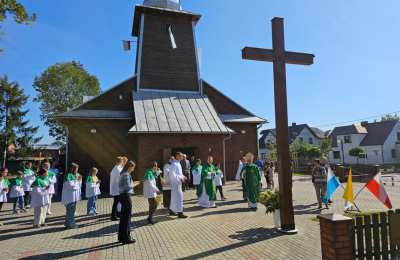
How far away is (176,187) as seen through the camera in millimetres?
9969

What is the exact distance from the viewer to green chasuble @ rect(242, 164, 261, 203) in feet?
34.5

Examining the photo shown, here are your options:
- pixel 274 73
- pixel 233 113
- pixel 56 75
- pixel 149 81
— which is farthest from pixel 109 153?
pixel 56 75

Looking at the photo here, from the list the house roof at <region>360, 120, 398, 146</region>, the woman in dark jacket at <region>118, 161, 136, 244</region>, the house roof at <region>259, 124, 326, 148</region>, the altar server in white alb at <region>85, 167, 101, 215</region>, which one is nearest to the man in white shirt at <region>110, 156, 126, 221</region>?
the altar server in white alb at <region>85, 167, 101, 215</region>

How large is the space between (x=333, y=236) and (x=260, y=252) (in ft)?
5.78

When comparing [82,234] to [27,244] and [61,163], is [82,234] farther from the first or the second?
[61,163]

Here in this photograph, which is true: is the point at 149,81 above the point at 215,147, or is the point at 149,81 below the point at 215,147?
above

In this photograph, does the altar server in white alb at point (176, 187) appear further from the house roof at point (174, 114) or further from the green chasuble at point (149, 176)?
the house roof at point (174, 114)

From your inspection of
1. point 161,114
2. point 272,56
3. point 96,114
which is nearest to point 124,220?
point 272,56

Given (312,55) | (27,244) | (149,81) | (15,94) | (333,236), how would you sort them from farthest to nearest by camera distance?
(15,94), (149,81), (312,55), (27,244), (333,236)

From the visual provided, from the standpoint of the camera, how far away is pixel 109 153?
1905 centimetres

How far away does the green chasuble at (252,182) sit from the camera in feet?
34.5

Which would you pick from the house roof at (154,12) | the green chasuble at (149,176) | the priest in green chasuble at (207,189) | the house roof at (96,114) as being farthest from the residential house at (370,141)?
the green chasuble at (149,176)

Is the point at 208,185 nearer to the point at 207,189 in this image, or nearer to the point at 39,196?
the point at 207,189

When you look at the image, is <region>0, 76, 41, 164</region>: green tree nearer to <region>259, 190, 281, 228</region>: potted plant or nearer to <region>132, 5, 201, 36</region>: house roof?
<region>132, 5, 201, 36</region>: house roof
